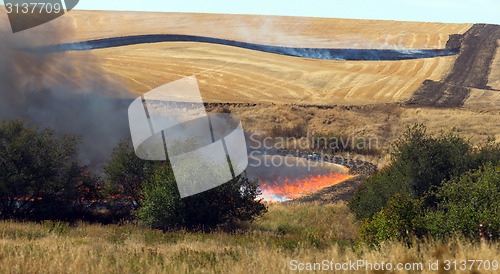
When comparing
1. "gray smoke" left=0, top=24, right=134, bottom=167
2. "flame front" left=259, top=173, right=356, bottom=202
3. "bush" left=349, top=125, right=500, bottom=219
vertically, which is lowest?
"flame front" left=259, top=173, right=356, bottom=202

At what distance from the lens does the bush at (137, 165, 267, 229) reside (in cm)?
1631

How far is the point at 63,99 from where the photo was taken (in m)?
39.3

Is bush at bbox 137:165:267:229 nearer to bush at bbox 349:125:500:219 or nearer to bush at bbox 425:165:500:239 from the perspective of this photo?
bush at bbox 349:125:500:219

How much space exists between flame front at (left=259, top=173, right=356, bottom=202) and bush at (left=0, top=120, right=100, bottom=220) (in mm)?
13374

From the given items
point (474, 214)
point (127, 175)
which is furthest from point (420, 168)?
point (127, 175)

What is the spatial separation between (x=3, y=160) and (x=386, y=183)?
16478 mm

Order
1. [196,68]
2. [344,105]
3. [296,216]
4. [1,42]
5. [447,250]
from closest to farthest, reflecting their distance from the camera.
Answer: [447,250] → [296,216] → [1,42] → [344,105] → [196,68]

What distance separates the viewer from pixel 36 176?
60.2ft

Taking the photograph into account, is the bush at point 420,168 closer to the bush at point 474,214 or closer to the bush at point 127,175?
the bush at point 474,214

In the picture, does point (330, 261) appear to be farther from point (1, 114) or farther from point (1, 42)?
point (1, 42)

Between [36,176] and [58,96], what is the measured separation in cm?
2318

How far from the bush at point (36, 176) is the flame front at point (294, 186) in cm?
1337

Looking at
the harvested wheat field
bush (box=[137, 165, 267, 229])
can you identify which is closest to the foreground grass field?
bush (box=[137, 165, 267, 229])

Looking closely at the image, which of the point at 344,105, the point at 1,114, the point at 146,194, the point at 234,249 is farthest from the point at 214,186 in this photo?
the point at 344,105
